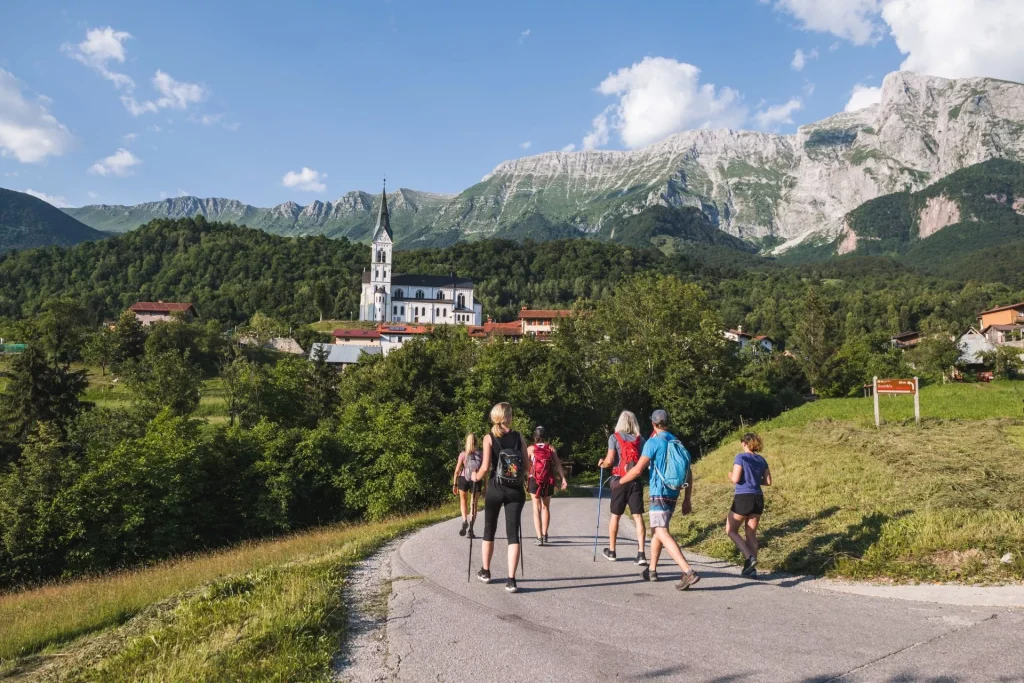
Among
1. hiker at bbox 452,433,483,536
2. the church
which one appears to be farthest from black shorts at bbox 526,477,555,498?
the church

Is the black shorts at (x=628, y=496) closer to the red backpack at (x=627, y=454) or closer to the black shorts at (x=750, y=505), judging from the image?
the red backpack at (x=627, y=454)

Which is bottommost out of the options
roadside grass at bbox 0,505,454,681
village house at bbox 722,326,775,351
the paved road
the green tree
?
roadside grass at bbox 0,505,454,681

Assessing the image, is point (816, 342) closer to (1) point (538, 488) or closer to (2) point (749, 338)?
(2) point (749, 338)

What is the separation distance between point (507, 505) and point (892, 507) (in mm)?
7144

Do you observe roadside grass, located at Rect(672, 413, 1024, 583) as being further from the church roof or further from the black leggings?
the church roof

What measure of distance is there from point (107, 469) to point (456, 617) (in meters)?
21.1

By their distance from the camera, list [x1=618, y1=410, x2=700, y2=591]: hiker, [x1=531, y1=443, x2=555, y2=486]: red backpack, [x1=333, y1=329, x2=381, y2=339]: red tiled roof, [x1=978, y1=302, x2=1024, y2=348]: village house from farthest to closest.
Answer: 1. [x1=333, y1=329, x2=381, y2=339]: red tiled roof
2. [x1=978, y1=302, x2=1024, y2=348]: village house
3. [x1=531, y1=443, x2=555, y2=486]: red backpack
4. [x1=618, y1=410, x2=700, y2=591]: hiker

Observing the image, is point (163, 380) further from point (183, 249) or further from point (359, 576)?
point (183, 249)

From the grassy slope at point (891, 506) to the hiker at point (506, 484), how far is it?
12.8ft

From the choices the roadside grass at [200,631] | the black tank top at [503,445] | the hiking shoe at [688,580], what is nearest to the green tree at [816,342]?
the roadside grass at [200,631]

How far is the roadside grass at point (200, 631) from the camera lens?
18.5 feet

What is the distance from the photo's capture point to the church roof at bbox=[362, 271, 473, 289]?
15600 cm

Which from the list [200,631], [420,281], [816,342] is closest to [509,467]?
[200,631]

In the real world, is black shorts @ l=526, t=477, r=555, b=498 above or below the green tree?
below
